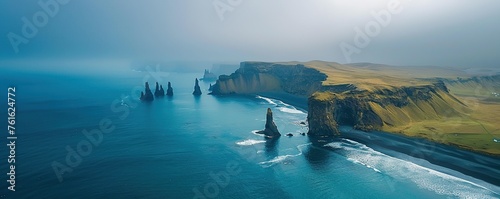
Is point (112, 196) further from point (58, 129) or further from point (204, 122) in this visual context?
point (204, 122)

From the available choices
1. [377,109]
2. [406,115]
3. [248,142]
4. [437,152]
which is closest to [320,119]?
[248,142]

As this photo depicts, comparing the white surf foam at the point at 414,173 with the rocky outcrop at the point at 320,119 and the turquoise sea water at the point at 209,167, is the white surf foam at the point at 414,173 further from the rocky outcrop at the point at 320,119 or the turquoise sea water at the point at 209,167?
the rocky outcrop at the point at 320,119

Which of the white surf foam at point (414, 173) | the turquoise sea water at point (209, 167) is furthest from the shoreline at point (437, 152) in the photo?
the white surf foam at point (414, 173)

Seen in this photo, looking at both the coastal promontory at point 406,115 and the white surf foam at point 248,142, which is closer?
the white surf foam at point 248,142

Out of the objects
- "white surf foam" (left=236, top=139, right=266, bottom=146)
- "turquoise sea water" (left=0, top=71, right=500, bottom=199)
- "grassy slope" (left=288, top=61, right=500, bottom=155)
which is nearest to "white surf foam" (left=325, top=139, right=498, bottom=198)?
"turquoise sea water" (left=0, top=71, right=500, bottom=199)

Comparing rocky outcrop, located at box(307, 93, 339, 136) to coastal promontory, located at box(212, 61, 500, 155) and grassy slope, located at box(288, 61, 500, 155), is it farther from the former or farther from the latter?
grassy slope, located at box(288, 61, 500, 155)

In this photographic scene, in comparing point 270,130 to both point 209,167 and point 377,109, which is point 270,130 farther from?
point 377,109
